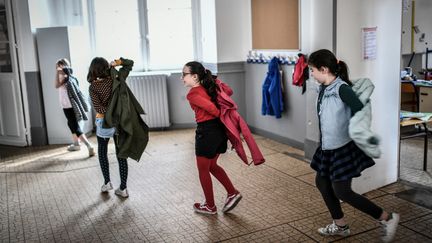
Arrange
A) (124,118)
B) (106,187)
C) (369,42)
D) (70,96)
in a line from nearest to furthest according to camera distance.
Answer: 1. (369,42)
2. (124,118)
3. (106,187)
4. (70,96)

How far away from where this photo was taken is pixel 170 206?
13.2 ft

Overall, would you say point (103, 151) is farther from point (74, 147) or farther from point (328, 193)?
point (328, 193)

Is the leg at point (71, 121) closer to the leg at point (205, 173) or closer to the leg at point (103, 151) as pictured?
the leg at point (103, 151)

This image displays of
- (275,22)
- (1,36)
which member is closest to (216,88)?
(275,22)

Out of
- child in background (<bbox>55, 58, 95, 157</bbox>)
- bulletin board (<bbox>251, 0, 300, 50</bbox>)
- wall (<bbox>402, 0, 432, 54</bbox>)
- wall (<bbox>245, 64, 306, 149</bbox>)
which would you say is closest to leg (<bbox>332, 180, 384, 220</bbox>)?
wall (<bbox>245, 64, 306, 149</bbox>)

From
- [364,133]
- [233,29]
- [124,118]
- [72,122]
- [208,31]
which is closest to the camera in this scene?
[364,133]

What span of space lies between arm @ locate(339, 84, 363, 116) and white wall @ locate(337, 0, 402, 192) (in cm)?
107

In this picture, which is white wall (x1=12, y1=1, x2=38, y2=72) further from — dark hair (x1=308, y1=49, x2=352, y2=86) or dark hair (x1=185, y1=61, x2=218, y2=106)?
dark hair (x1=308, y1=49, x2=352, y2=86)

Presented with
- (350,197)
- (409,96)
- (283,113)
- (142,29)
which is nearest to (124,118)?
(350,197)

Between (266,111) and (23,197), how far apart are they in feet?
10.2

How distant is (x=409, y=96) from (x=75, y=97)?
470 centimetres

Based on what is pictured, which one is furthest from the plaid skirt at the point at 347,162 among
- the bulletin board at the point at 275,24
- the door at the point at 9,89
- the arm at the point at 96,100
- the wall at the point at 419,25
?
the door at the point at 9,89

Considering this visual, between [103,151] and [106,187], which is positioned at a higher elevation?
[103,151]

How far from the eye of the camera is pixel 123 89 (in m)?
4.04
